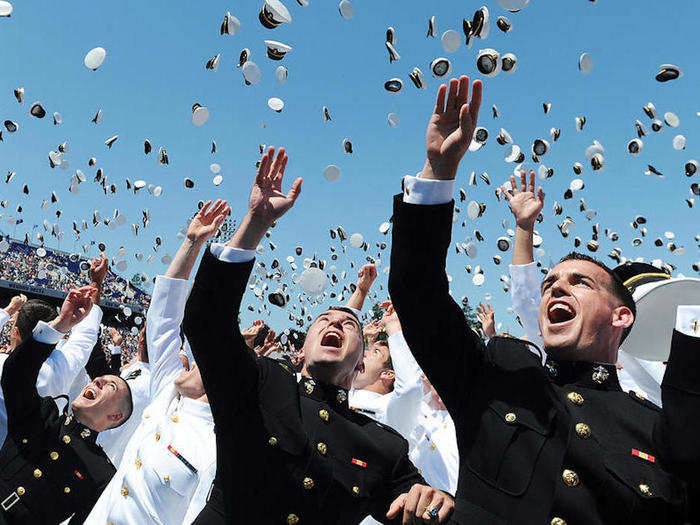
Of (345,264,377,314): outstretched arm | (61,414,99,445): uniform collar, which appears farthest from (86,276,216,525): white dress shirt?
(345,264,377,314): outstretched arm

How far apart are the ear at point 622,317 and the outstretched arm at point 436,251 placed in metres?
0.98

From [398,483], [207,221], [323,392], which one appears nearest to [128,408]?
[207,221]

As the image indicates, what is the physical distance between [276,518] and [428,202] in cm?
175

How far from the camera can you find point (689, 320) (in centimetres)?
209

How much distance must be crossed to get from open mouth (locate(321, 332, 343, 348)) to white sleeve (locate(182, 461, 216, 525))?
1284mm

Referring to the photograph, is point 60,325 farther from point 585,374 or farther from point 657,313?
point 657,313

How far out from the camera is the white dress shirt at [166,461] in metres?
4.15

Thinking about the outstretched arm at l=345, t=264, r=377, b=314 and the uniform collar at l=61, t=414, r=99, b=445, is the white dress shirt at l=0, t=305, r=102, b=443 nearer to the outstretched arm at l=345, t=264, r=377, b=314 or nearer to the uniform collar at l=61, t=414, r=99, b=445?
the uniform collar at l=61, t=414, r=99, b=445

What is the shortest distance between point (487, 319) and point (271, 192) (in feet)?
13.6

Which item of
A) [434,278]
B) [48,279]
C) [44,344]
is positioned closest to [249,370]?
[434,278]

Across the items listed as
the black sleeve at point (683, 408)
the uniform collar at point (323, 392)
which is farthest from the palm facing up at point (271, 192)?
the black sleeve at point (683, 408)

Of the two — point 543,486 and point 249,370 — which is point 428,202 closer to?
point 543,486

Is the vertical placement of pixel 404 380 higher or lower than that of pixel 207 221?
lower

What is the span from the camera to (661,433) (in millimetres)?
2113
